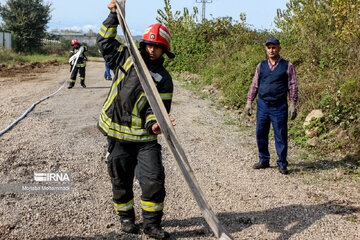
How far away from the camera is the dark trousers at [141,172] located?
10.4 ft

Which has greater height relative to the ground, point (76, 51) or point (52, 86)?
point (76, 51)

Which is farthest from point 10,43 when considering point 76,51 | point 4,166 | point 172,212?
point 172,212

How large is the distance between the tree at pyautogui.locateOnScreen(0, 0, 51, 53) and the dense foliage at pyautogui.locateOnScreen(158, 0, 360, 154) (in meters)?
23.6

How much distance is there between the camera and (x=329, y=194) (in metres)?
4.63

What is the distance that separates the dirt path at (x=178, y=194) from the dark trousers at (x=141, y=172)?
321 millimetres

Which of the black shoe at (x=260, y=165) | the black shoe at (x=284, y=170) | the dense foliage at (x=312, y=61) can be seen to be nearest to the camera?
the black shoe at (x=284, y=170)

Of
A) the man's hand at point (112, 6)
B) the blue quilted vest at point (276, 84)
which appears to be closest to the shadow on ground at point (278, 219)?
the blue quilted vest at point (276, 84)

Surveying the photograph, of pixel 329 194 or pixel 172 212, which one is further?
pixel 329 194

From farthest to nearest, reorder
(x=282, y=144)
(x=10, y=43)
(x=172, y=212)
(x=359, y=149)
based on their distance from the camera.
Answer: (x=10, y=43), (x=359, y=149), (x=282, y=144), (x=172, y=212)

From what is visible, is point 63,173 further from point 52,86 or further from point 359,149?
point 52,86

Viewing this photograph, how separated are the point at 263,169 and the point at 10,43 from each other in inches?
1268

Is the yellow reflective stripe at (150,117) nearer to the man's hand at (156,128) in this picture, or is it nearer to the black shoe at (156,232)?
the man's hand at (156,128)

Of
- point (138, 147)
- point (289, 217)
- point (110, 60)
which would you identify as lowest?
point (289, 217)

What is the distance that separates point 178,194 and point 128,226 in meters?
1.11
